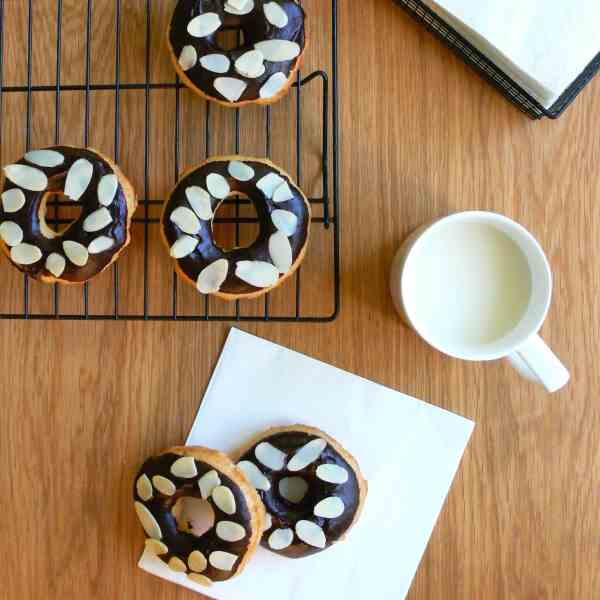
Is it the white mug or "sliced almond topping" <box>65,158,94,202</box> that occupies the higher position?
the white mug

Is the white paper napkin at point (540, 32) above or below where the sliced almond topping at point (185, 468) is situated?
above

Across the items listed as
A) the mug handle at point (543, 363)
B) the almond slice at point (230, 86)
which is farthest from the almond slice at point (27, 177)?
the mug handle at point (543, 363)

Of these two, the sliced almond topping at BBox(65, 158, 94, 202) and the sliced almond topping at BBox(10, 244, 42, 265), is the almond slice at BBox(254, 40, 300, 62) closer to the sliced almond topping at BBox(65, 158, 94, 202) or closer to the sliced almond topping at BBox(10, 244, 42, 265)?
the sliced almond topping at BBox(65, 158, 94, 202)

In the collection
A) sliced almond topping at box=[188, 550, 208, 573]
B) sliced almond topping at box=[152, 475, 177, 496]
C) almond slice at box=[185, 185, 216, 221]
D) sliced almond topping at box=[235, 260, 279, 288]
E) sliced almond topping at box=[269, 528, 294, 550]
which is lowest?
sliced almond topping at box=[188, 550, 208, 573]

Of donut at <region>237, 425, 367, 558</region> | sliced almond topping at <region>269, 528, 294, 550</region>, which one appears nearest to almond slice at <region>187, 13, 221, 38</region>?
donut at <region>237, 425, 367, 558</region>

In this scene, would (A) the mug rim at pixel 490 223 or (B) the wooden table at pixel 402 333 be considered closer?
(A) the mug rim at pixel 490 223

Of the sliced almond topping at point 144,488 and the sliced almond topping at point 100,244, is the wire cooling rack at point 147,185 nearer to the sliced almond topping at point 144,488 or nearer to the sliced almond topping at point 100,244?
the sliced almond topping at point 100,244

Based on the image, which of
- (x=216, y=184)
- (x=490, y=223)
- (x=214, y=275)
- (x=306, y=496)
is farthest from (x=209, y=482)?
(x=490, y=223)

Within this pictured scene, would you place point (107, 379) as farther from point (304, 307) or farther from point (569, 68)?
point (569, 68)
